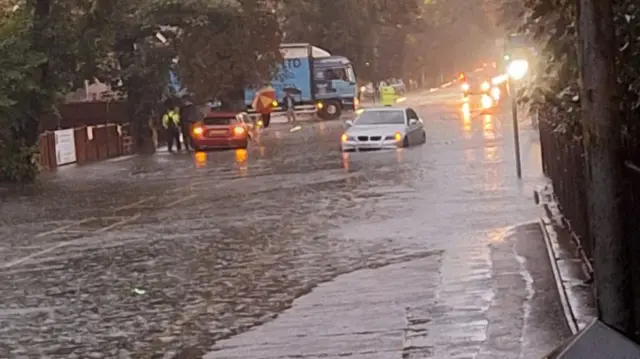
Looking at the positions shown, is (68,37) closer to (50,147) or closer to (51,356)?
(50,147)

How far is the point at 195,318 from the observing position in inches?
449

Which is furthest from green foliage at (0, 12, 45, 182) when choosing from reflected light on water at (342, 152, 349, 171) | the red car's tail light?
the red car's tail light

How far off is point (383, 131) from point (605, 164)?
31.5 metres

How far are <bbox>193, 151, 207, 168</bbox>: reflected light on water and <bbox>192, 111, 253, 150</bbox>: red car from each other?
952 mm

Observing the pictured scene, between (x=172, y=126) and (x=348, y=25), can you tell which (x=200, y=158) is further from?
(x=348, y=25)

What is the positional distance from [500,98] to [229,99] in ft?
68.1

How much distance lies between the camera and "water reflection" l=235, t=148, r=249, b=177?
1270 inches

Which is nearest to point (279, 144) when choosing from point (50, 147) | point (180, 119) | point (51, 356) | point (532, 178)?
point (180, 119)

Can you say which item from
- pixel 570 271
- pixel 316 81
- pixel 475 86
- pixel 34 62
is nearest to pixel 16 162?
pixel 34 62

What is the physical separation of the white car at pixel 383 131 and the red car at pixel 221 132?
21.1ft

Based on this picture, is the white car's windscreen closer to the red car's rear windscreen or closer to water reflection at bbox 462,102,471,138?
water reflection at bbox 462,102,471,138

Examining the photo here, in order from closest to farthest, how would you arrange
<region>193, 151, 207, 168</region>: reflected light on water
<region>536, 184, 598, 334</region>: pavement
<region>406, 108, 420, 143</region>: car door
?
1. <region>536, 184, 598, 334</region>: pavement
2. <region>193, 151, 207, 168</region>: reflected light on water
3. <region>406, 108, 420, 143</region>: car door

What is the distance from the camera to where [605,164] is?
6.05m

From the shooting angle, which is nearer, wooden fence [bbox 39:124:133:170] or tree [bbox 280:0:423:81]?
wooden fence [bbox 39:124:133:170]
